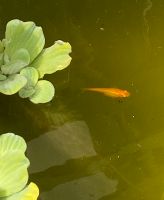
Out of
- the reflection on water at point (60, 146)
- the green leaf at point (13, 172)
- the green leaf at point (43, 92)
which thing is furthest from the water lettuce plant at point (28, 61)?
the green leaf at point (13, 172)

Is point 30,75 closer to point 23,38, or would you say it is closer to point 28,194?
point 23,38

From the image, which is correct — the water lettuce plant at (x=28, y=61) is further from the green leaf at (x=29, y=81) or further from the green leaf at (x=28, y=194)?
the green leaf at (x=28, y=194)

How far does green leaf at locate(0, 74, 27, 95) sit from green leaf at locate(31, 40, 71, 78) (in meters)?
0.09

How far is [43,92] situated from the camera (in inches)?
54.7

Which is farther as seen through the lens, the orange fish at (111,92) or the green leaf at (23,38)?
the orange fish at (111,92)

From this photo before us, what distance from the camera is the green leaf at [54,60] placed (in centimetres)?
142

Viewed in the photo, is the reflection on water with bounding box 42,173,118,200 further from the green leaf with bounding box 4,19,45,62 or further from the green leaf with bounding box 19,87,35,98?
the green leaf with bounding box 4,19,45,62

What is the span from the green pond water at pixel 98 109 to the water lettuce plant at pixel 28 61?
0.08 metres

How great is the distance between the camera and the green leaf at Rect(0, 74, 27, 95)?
1334 mm

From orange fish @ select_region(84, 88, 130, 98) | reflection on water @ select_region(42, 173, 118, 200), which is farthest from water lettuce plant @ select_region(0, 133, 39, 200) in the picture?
orange fish @ select_region(84, 88, 130, 98)

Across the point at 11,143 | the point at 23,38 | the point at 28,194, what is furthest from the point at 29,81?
the point at 28,194

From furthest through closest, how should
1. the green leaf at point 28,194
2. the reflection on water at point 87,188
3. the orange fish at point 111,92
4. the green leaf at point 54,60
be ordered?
the orange fish at point 111,92, the green leaf at point 54,60, the reflection on water at point 87,188, the green leaf at point 28,194

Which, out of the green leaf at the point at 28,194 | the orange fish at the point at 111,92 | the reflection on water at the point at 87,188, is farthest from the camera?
the orange fish at the point at 111,92

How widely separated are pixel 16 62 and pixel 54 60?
114 mm
